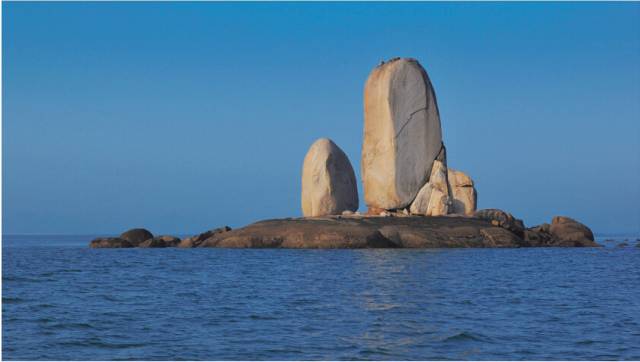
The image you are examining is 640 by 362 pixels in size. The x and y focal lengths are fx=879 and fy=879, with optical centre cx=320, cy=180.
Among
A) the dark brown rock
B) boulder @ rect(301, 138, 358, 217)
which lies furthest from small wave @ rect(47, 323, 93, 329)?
boulder @ rect(301, 138, 358, 217)

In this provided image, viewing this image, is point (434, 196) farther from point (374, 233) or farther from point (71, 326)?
point (71, 326)

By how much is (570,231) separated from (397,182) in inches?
Answer: 533

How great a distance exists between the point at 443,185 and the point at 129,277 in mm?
29473

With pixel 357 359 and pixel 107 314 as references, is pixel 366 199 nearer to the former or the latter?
pixel 107 314

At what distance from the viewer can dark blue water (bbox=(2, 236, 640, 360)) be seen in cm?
1922

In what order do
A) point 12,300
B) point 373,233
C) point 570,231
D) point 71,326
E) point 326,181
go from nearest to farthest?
point 71,326 → point 12,300 → point 373,233 → point 326,181 → point 570,231

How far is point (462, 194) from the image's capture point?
205ft

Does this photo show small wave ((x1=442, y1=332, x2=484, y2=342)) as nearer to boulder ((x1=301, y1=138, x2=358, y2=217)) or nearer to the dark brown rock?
the dark brown rock

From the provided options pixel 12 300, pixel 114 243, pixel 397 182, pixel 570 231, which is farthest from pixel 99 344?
pixel 114 243

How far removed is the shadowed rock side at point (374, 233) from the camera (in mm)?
55031

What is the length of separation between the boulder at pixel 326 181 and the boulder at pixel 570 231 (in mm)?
15045

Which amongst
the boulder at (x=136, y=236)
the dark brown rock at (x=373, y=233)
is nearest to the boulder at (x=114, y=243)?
the boulder at (x=136, y=236)

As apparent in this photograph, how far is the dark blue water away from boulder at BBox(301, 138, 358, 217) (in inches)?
689

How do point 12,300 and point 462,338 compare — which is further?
point 12,300
